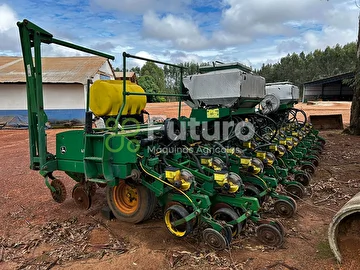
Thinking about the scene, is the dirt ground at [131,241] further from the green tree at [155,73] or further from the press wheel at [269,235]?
the green tree at [155,73]

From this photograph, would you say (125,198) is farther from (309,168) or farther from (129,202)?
(309,168)

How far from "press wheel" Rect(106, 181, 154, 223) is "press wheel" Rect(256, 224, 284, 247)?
138 cm

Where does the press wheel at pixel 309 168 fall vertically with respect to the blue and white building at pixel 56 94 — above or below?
below

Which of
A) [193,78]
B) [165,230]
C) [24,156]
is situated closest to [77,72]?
[24,156]

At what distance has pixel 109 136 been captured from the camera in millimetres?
3416

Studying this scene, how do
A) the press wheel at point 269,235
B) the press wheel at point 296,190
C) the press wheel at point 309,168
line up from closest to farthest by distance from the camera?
the press wheel at point 269,235 < the press wheel at point 296,190 < the press wheel at point 309,168

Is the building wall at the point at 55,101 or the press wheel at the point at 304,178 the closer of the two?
the press wheel at the point at 304,178

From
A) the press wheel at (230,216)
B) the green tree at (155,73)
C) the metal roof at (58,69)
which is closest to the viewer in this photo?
the press wheel at (230,216)

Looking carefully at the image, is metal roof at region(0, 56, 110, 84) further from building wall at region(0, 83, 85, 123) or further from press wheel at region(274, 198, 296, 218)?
press wheel at region(274, 198, 296, 218)

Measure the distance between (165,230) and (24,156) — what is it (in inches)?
272

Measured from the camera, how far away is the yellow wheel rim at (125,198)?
3912 mm

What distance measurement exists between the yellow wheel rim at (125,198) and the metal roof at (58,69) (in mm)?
12592

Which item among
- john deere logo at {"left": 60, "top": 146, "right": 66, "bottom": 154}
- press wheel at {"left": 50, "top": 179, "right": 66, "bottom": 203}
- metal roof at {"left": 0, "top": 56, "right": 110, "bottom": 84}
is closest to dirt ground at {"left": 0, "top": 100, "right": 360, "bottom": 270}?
press wheel at {"left": 50, "top": 179, "right": 66, "bottom": 203}

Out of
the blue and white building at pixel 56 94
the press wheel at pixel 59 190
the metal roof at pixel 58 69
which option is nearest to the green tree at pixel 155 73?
the metal roof at pixel 58 69
